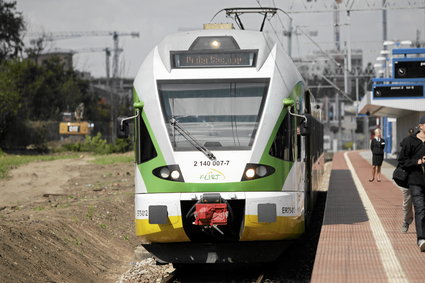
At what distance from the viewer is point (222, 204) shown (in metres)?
11.8

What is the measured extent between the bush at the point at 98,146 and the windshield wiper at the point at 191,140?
4518cm

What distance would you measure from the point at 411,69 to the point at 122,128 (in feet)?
38.4

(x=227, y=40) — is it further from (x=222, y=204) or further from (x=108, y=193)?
(x=108, y=193)

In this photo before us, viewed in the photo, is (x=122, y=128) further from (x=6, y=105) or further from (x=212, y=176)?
(x=6, y=105)

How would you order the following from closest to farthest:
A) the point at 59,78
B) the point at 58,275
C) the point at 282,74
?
1. the point at 282,74
2. the point at 58,275
3. the point at 59,78

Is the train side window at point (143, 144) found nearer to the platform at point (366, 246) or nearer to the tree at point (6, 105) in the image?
the platform at point (366, 246)

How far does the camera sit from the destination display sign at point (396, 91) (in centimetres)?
3119

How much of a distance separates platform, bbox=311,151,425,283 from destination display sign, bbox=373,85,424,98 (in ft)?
38.1

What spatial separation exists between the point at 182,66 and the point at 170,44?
1.49 ft

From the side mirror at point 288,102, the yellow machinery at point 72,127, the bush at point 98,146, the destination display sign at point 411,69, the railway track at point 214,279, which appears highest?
the destination display sign at point 411,69

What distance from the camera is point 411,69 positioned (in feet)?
73.0

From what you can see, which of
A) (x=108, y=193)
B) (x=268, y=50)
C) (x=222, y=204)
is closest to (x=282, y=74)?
(x=268, y=50)

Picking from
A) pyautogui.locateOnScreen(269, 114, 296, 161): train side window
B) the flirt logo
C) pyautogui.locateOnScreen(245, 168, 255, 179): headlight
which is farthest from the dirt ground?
pyautogui.locateOnScreen(269, 114, 296, 161): train side window

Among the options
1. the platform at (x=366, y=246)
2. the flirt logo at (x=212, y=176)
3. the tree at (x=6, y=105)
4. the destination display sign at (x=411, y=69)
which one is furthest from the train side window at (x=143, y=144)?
the tree at (x=6, y=105)
